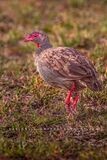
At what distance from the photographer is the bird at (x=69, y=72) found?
8344 millimetres

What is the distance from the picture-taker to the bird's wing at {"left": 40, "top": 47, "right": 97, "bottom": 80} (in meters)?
8.35

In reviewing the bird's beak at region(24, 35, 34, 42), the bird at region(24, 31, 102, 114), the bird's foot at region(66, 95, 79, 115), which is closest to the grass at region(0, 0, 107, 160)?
the bird's foot at region(66, 95, 79, 115)

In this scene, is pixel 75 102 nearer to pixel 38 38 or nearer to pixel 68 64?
pixel 68 64

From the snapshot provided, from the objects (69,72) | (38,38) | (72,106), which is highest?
(38,38)

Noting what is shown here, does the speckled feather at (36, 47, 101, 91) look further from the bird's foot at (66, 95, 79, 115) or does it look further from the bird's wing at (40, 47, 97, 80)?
the bird's foot at (66, 95, 79, 115)

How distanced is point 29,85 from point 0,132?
6.12 ft

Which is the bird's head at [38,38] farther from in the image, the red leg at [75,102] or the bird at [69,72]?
the red leg at [75,102]

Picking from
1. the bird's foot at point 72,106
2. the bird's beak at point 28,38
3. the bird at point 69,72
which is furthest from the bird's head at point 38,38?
the bird's foot at point 72,106

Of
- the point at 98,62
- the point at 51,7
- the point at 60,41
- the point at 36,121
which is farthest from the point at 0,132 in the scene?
the point at 51,7

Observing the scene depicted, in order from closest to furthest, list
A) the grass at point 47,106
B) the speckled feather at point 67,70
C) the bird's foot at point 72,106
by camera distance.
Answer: the grass at point 47,106
the speckled feather at point 67,70
the bird's foot at point 72,106

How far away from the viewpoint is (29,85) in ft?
32.1

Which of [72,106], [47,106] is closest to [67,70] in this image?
[72,106]

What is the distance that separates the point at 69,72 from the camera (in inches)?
330

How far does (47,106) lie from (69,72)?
812 mm
